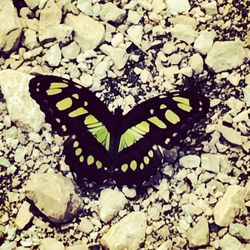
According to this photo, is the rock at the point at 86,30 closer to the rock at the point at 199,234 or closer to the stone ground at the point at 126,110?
the stone ground at the point at 126,110

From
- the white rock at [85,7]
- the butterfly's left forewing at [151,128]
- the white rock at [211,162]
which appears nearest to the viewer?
the butterfly's left forewing at [151,128]

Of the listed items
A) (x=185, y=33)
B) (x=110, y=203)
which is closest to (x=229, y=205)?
(x=110, y=203)

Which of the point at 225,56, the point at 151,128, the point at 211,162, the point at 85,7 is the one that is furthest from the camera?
the point at 85,7

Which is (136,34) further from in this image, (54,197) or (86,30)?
(54,197)

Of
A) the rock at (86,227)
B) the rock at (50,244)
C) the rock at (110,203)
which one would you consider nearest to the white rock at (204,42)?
the rock at (110,203)

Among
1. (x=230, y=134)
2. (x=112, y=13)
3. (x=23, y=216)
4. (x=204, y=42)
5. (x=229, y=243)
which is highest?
(x=112, y=13)

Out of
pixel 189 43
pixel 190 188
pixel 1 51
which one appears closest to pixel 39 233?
pixel 190 188
